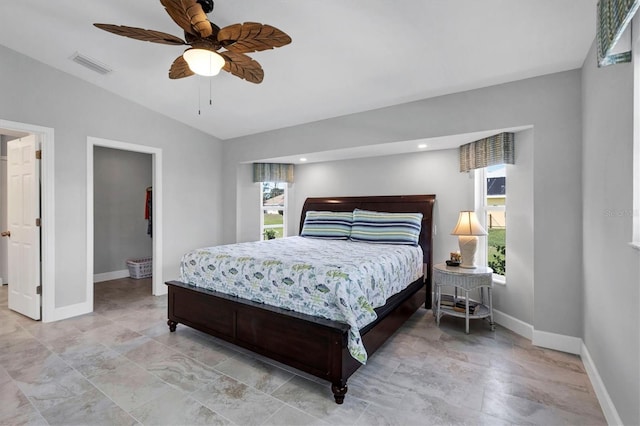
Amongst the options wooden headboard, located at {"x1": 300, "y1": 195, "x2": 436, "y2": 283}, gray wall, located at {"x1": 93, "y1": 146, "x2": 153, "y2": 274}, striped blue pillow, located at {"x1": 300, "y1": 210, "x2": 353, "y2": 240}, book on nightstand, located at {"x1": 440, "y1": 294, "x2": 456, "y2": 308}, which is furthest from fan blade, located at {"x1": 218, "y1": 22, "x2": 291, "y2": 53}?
gray wall, located at {"x1": 93, "y1": 146, "x2": 153, "y2": 274}

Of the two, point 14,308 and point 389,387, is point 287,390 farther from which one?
point 14,308

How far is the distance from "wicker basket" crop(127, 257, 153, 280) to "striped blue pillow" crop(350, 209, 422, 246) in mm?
3975

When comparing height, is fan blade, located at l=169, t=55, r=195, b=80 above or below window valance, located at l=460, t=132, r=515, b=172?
above

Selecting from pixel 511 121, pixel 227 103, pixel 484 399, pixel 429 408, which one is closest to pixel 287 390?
pixel 429 408

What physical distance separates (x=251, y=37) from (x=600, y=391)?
3.31m

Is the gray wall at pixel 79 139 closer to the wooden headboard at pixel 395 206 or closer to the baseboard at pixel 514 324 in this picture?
the wooden headboard at pixel 395 206

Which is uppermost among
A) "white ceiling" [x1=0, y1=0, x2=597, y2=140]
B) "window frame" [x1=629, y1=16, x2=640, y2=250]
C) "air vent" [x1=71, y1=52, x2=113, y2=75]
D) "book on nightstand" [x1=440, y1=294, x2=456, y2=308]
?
"air vent" [x1=71, y1=52, x2=113, y2=75]

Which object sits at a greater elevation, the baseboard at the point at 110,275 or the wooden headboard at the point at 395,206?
the wooden headboard at the point at 395,206

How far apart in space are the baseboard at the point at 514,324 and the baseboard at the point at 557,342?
0.10 meters

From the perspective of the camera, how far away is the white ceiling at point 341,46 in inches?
86.8

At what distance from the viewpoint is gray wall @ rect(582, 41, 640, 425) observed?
1607mm

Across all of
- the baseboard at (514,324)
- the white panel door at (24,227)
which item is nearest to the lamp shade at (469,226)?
the baseboard at (514,324)

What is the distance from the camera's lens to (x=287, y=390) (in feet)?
7.13

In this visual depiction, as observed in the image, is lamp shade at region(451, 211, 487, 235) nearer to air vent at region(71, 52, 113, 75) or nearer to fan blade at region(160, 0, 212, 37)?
fan blade at region(160, 0, 212, 37)
